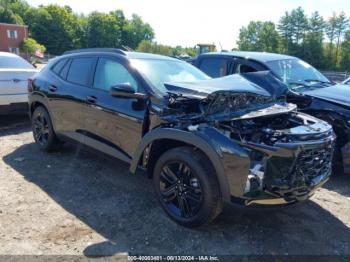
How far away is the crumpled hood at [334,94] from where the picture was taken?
16.9ft

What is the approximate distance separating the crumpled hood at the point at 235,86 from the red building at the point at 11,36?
209 feet

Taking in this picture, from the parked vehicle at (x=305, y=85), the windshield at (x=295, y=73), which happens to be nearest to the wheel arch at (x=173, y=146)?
the parked vehicle at (x=305, y=85)

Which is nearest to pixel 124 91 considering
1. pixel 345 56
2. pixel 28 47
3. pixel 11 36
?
pixel 28 47

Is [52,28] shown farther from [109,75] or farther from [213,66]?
[109,75]

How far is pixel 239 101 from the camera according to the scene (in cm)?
377

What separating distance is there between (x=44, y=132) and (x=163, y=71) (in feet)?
8.47

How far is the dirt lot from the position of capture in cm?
335

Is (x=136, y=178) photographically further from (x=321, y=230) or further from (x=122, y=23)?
(x=122, y=23)

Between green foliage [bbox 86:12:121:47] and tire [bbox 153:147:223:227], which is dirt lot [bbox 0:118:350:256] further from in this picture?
green foliage [bbox 86:12:121:47]

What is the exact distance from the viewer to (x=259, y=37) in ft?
290

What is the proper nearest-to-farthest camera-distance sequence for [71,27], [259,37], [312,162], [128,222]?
1. [312,162]
2. [128,222]
3. [259,37]
4. [71,27]

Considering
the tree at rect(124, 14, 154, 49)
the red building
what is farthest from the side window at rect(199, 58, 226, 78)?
the tree at rect(124, 14, 154, 49)

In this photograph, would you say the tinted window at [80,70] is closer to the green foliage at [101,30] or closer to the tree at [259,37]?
the tree at [259,37]

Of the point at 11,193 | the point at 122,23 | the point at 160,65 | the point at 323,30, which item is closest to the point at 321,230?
the point at 160,65
